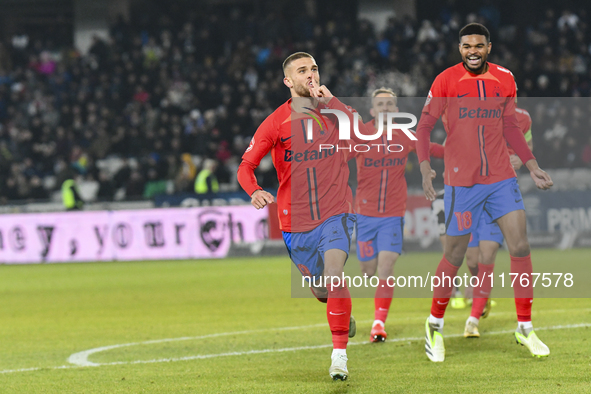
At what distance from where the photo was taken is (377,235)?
7812 millimetres

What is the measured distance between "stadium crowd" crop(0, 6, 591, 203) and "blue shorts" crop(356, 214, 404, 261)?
1154cm

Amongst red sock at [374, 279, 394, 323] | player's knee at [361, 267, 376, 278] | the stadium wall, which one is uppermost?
player's knee at [361, 267, 376, 278]

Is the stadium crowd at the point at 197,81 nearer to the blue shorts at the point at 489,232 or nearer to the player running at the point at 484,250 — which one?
the player running at the point at 484,250

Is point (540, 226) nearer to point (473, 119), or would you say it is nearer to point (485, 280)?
point (485, 280)

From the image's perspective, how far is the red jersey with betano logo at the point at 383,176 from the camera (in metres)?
7.82

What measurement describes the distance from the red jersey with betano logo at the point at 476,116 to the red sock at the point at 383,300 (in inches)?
62.5

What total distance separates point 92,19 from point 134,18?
1.42 m

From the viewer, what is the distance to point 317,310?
9562mm

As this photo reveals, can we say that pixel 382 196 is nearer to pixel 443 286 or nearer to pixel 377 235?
pixel 377 235

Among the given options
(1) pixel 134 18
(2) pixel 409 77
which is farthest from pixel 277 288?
(1) pixel 134 18

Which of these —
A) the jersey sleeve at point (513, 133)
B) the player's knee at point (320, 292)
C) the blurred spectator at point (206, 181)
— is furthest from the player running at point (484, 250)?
the blurred spectator at point (206, 181)

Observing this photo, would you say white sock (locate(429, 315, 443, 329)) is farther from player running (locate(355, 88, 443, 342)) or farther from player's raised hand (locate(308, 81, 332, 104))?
player's raised hand (locate(308, 81, 332, 104))

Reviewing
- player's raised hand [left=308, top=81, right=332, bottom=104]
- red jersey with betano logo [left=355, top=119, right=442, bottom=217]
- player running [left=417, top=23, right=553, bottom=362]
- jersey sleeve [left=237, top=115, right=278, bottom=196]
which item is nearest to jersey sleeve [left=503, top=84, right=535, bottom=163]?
player running [left=417, top=23, right=553, bottom=362]

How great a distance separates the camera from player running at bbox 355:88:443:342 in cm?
762
